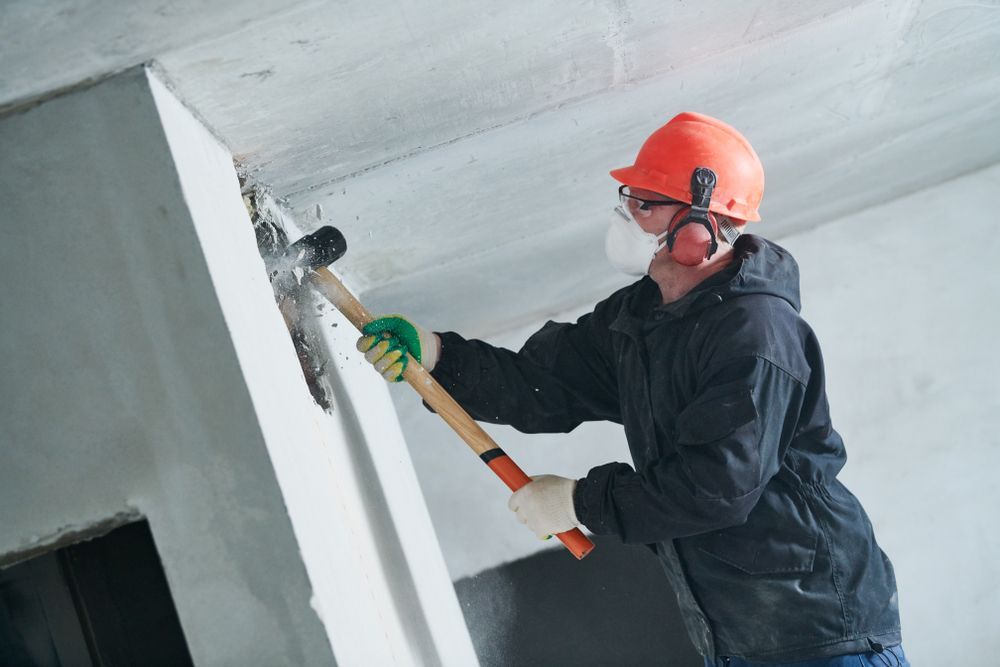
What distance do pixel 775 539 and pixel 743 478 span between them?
26 centimetres

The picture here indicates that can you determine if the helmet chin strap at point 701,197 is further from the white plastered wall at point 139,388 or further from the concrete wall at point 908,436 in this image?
Result: the concrete wall at point 908,436

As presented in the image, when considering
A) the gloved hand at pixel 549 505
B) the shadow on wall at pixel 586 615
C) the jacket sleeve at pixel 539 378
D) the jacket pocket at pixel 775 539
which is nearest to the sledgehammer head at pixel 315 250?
the jacket sleeve at pixel 539 378

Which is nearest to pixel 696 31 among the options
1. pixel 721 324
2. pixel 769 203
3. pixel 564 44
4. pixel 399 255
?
pixel 564 44

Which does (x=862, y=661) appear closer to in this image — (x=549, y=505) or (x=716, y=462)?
(x=716, y=462)

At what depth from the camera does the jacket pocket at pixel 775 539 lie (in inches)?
77.0

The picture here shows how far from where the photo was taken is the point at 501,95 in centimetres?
194

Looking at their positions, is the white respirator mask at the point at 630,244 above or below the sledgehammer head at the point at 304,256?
below

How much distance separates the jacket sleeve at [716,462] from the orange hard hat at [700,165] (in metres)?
0.41

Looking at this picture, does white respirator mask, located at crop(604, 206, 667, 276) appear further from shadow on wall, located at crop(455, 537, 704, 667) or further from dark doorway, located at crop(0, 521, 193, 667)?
shadow on wall, located at crop(455, 537, 704, 667)

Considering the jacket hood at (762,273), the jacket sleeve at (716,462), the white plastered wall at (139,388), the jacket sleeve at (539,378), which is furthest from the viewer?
the jacket sleeve at (539,378)

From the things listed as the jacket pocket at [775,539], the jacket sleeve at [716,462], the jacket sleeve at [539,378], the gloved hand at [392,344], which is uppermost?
the gloved hand at [392,344]

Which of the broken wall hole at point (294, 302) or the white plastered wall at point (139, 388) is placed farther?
the broken wall hole at point (294, 302)

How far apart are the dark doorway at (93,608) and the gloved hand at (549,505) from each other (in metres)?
0.78

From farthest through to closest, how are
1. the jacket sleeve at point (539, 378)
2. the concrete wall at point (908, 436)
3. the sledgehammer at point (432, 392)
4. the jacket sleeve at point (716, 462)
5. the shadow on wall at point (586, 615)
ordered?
the concrete wall at point (908, 436)
the shadow on wall at point (586, 615)
the jacket sleeve at point (539, 378)
the sledgehammer at point (432, 392)
the jacket sleeve at point (716, 462)
